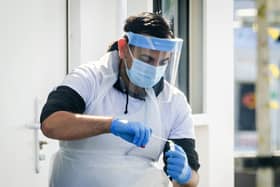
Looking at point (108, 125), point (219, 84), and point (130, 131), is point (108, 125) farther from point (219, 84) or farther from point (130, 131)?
point (219, 84)

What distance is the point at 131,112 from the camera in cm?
226

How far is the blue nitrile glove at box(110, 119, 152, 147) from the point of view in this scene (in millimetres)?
1994

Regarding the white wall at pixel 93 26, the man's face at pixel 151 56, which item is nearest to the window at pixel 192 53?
the white wall at pixel 93 26

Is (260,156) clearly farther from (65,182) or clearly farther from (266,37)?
(65,182)

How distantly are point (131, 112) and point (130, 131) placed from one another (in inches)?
10.7

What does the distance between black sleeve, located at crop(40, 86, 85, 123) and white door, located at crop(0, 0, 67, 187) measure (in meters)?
0.49

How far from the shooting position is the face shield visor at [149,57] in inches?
86.2

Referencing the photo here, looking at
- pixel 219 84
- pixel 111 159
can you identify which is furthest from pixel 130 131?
pixel 219 84

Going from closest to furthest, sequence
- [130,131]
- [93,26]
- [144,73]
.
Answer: [130,131] < [144,73] < [93,26]

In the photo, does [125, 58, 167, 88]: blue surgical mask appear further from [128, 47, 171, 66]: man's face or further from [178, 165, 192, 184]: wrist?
[178, 165, 192, 184]: wrist

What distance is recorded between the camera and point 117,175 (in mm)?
2186

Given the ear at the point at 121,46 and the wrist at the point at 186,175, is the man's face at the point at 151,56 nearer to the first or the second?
the ear at the point at 121,46

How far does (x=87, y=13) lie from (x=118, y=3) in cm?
17

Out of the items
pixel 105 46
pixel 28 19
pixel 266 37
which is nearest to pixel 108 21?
pixel 105 46
